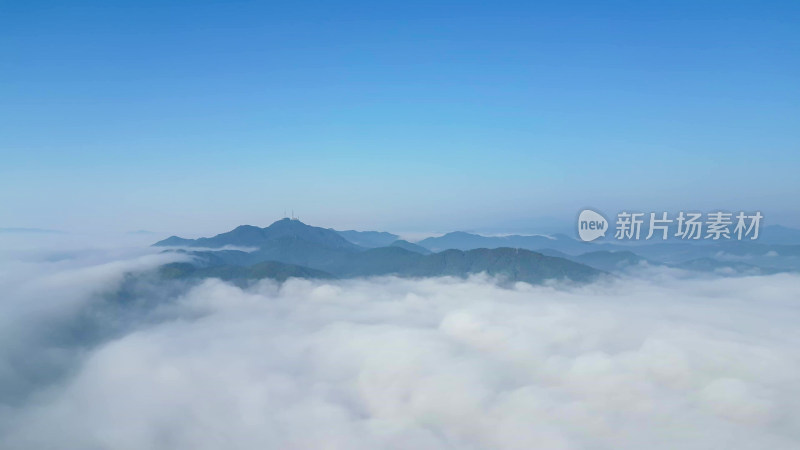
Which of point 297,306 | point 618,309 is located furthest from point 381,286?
point 618,309

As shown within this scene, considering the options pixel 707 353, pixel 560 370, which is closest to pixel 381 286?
pixel 560 370

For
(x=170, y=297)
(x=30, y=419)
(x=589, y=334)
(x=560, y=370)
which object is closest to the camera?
(x=30, y=419)

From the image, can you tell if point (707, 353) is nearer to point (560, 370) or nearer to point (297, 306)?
point (560, 370)

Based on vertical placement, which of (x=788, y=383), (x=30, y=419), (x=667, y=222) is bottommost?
(x=30, y=419)

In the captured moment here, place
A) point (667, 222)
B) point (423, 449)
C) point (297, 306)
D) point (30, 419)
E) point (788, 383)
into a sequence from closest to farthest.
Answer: point (667, 222)
point (423, 449)
point (788, 383)
point (30, 419)
point (297, 306)

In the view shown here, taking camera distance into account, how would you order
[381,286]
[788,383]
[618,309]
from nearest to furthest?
[788,383] → [618,309] → [381,286]

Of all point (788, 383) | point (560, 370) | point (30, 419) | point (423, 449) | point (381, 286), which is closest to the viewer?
point (423, 449)

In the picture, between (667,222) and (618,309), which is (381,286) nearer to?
(618,309)

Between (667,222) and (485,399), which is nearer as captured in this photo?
(667,222)

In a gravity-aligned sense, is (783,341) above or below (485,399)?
above
